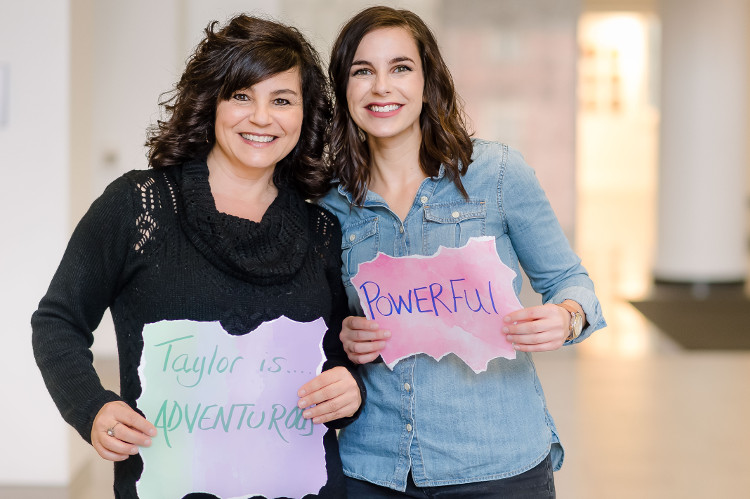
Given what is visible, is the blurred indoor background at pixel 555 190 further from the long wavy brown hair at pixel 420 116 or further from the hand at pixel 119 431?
the hand at pixel 119 431

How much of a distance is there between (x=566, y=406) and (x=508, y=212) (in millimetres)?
3101

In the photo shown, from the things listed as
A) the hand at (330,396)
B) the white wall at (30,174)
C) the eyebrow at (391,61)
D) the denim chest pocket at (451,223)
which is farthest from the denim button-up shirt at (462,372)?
the white wall at (30,174)

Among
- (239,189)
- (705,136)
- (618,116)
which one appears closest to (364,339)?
(239,189)

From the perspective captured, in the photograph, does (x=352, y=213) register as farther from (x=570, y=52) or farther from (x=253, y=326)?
(x=570, y=52)

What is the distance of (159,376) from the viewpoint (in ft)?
4.38

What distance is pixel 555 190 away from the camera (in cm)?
740

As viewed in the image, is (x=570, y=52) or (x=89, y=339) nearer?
(x=89, y=339)

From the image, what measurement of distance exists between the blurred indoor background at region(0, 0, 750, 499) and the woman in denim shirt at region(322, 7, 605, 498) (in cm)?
31

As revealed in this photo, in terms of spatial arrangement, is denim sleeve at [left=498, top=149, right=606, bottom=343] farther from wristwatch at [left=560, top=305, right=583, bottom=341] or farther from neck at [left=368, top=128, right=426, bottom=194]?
neck at [left=368, top=128, right=426, bottom=194]

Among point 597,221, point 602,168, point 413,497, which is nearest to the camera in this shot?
point 413,497

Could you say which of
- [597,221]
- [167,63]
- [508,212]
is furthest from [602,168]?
[508,212]

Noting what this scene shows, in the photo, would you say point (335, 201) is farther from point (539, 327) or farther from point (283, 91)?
point (539, 327)

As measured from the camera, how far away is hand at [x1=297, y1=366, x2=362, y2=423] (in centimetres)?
140

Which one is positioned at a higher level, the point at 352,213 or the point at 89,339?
the point at 352,213
